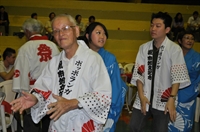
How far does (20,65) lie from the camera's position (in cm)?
330

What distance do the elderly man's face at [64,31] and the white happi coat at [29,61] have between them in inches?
57.0

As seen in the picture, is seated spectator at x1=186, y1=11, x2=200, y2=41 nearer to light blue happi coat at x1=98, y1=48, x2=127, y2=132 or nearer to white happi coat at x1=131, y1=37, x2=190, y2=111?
white happi coat at x1=131, y1=37, x2=190, y2=111

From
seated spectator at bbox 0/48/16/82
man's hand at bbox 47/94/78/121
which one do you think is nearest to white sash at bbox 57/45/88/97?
man's hand at bbox 47/94/78/121

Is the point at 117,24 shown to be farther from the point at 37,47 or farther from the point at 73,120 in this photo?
the point at 73,120

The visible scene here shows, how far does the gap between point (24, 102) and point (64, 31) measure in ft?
1.60

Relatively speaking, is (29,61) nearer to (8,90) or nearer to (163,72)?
(8,90)

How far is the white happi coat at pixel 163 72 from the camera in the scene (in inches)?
105

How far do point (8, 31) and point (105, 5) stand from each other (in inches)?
128

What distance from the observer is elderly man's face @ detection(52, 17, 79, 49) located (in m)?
1.89

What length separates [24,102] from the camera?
1773 mm

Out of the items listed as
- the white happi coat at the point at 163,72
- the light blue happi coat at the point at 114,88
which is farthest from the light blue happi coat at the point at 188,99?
the light blue happi coat at the point at 114,88

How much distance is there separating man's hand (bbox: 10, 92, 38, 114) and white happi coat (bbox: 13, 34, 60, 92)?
4.86 feet

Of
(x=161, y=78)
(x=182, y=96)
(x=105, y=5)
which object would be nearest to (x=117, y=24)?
(x=105, y=5)

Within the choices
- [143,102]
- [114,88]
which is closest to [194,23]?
[143,102]
